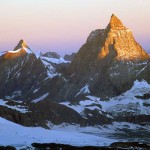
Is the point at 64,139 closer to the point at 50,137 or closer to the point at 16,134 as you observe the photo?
the point at 50,137

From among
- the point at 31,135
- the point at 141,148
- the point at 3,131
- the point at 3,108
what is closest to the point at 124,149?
the point at 141,148

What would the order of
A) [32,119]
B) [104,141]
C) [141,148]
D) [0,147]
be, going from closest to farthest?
[0,147], [141,148], [104,141], [32,119]

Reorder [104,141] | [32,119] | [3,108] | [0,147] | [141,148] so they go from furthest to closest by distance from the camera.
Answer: [32,119] → [3,108] → [104,141] → [141,148] → [0,147]

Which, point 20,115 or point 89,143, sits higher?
point 20,115

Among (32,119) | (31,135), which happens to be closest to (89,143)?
(31,135)

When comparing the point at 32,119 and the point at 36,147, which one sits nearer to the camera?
the point at 36,147

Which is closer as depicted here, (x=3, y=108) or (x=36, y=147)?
(x=36, y=147)

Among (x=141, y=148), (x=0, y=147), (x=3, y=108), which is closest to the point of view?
(x=0, y=147)

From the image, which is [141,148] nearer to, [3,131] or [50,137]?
[50,137]

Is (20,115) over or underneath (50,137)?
over
